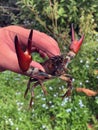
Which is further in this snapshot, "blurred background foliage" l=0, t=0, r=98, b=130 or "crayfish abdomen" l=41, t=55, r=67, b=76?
"blurred background foliage" l=0, t=0, r=98, b=130

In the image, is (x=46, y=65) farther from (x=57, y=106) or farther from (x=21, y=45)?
(x=57, y=106)

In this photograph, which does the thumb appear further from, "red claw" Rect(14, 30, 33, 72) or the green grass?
the green grass

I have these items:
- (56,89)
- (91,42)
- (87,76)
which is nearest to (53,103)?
(56,89)

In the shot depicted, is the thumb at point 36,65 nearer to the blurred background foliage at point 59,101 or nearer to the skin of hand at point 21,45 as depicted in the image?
the skin of hand at point 21,45

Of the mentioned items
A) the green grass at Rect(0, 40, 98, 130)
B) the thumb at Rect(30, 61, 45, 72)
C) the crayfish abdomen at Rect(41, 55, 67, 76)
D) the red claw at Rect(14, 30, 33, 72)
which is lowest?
the green grass at Rect(0, 40, 98, 130)

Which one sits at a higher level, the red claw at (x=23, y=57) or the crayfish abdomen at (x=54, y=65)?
the red claw at (x=23, y=57)

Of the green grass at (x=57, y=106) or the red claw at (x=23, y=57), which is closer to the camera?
the red claw at (x=23, y=57)

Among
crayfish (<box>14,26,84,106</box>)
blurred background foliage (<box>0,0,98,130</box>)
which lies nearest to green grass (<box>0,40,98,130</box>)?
blurred background foliage (<box>0,0,98,130</box>)

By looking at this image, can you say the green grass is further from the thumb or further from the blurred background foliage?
the thumb

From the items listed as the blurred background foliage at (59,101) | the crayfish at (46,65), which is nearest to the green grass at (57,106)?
the blurred background foliage at (59,101)

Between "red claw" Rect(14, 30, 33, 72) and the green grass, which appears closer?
"red claw" Rect(14, 30, 33, 72)

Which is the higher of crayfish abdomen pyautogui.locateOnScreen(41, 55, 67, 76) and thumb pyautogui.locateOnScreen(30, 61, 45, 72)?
thumb pyautogui.locateOnScreen(30, 61, 45, 72)

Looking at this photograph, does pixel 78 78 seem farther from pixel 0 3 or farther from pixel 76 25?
pixel 0 3
